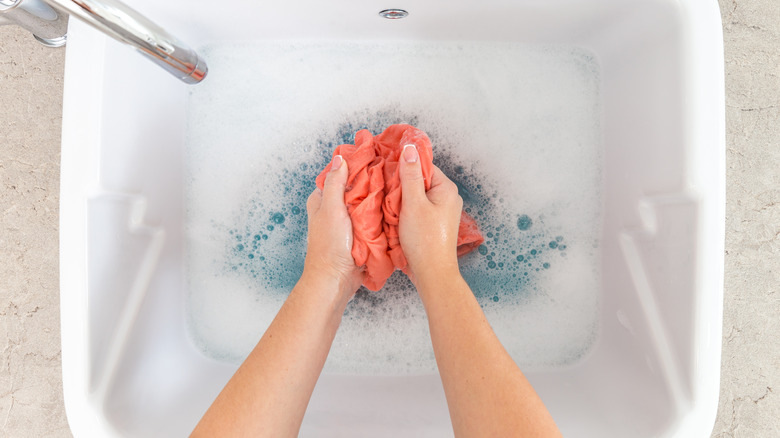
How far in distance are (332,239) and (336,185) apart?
0.31ft

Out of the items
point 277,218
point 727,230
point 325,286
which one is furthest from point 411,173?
point 727,230

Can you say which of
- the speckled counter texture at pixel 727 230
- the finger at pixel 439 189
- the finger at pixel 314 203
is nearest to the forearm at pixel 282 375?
the finger at pixel 314 203

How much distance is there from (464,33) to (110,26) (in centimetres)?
66

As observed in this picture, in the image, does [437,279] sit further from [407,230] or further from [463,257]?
[463,257]

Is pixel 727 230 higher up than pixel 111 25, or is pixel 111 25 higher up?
pixel 111 25

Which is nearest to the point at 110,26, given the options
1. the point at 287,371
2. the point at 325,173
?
the point at 325,173

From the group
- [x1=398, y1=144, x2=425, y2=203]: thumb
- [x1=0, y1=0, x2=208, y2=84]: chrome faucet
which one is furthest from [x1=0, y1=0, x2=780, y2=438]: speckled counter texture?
[x1=398, y1=144, x2=425, y2=203]: thumb

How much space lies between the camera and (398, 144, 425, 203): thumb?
0.81m

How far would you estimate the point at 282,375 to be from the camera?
0.71 metres

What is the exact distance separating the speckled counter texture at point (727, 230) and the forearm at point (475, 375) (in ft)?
2.28

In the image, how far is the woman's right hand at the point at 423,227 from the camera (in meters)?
0.81

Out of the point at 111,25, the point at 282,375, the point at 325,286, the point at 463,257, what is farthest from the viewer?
the point at 463,257

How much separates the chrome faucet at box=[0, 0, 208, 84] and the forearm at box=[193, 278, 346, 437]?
17.6 inches

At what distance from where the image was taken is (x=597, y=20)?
92cm
